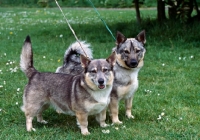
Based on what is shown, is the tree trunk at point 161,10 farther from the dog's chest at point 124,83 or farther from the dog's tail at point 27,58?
the dog's tail at point 27,58

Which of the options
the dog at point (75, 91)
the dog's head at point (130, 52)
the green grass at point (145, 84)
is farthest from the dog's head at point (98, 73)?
the green grass at point (145, 84)

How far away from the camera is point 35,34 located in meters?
14.2

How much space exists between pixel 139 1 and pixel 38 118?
7.96m

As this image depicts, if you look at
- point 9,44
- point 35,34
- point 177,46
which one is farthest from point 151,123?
point 35,34

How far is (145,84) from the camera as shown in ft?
24.4

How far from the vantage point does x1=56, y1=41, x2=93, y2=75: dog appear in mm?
6237

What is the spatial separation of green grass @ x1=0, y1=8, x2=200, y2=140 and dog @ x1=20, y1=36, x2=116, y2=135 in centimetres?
25

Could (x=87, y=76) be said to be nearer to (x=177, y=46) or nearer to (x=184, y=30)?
(x=177, y=46)

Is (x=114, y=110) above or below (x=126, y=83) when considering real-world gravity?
below

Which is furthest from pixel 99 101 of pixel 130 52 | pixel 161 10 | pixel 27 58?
pixel 161 10

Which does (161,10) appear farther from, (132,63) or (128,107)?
(132,63)

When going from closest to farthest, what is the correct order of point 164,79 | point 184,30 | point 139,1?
point 164,79 < point 184,30 < point 139,1

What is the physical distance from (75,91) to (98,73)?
0.48 meters

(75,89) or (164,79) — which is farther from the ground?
(75,89)
